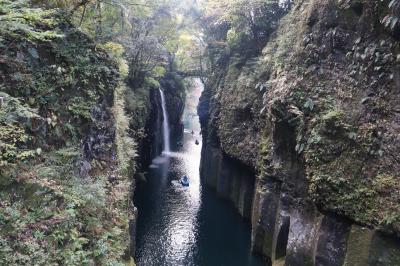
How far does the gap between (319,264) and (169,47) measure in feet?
79.3

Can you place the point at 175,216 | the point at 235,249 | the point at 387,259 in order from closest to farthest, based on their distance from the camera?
the point at 387,259, the point at 235,249, the point at 175,216

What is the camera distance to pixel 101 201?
330 inches

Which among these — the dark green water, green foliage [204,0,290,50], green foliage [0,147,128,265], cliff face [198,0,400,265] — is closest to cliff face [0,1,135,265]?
green foliage [0,147,128,265]

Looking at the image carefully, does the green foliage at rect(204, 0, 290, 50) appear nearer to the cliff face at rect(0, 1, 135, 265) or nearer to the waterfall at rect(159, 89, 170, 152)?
the cliff face at rect(0, 1, 135, 265)

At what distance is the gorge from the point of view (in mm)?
7160

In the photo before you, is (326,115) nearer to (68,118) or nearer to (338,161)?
(338,161)

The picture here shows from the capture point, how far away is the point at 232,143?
945 inches

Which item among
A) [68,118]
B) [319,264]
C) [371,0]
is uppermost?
[371,0]

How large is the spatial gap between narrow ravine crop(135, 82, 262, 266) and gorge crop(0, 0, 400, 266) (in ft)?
0.40

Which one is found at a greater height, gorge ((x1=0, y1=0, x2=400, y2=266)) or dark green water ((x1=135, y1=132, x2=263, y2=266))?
gorge ((x1=0, y1=0, x2=400, y2=266))

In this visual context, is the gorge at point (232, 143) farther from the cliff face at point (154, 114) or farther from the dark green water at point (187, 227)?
the cliff face at point (154, 114)

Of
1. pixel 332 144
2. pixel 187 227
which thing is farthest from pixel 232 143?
pixel 332 144

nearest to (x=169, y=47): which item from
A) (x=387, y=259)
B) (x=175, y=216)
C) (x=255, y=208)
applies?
(x=175, y=216)

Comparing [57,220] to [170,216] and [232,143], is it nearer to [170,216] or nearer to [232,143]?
[170,216]
